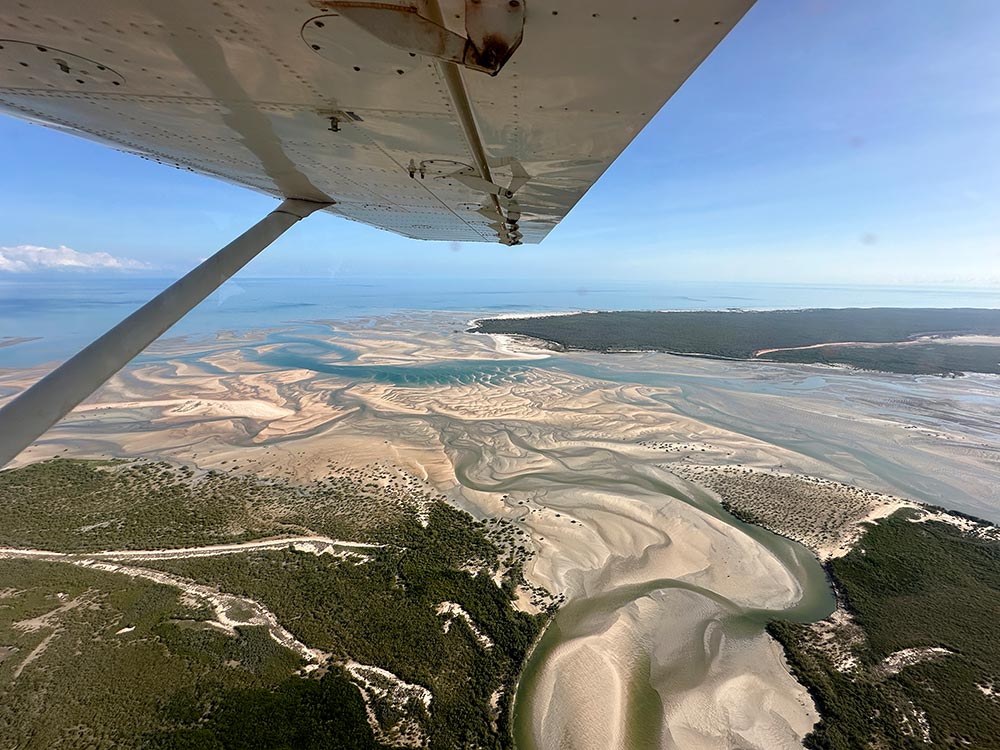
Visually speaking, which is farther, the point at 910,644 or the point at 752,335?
the point at 752,335

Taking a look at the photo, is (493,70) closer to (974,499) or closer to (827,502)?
(827,502)

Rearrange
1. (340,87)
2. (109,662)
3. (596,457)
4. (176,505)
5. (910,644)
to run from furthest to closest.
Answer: (596,457) → (176,505) → (910,644) → (109,662) → (340,87)

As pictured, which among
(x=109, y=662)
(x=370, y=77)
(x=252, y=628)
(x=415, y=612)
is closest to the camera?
(x=370, y=77)

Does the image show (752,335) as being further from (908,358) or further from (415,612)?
(415,612)

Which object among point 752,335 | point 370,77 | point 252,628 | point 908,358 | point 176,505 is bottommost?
point 252,628

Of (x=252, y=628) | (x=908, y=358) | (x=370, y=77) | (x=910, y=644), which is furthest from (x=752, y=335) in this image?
(x=370, y=77)

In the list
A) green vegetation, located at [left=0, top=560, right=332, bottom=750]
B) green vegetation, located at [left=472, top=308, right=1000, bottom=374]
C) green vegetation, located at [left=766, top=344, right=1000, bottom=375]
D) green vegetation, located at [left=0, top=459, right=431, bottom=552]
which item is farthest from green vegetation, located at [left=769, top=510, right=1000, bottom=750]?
green vegetation, located at [left=766, top=344, right=1000, bottom=375]

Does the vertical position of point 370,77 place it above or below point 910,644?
above
